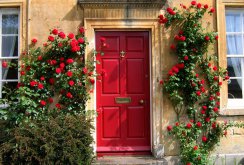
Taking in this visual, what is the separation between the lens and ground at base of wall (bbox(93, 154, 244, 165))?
20.8 feet

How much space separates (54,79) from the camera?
666 cm

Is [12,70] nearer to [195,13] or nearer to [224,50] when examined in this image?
[195,13]

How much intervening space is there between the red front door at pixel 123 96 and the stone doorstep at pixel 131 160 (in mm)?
220

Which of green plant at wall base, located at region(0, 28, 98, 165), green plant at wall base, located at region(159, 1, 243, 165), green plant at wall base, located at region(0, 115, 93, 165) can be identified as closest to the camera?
green plant at wall base, located at region(0, 115, 93, 165)

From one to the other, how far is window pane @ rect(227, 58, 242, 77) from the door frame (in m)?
1.54

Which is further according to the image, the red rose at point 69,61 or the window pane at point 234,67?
the window pane at point 234,67

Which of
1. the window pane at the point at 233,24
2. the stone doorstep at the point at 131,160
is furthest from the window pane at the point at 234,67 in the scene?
the stone doorstep at the point at 131,160

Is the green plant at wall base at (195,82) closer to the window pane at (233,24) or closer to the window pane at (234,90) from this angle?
the window pane at (234,90)

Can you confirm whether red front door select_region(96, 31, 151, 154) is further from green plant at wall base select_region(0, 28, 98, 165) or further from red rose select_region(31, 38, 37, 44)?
red rose select_region(31, 38, 37, 44)

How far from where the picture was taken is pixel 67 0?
692 cm

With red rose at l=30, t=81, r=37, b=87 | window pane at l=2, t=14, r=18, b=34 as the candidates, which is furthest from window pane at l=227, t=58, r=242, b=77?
window pane at l=2, t=14, r=18, b=34

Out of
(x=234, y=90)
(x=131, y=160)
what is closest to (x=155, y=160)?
(x=131, y=160)

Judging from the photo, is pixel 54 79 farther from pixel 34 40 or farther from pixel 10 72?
pixel 10 72

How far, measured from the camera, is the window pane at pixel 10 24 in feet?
23.1
